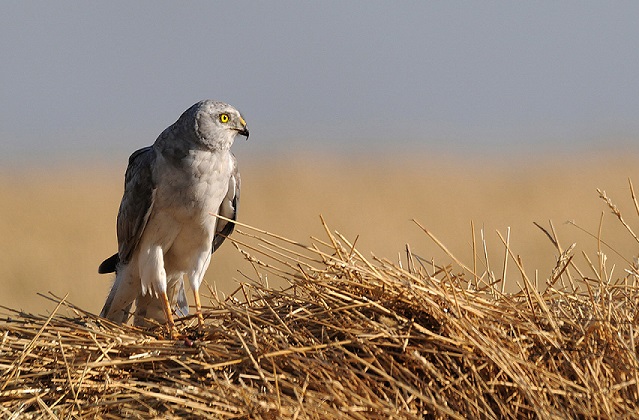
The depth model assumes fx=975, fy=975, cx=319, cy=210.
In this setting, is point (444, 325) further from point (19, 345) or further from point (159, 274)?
point (159, 274)

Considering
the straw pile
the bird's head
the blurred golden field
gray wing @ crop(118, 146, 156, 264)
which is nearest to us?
the straw pile

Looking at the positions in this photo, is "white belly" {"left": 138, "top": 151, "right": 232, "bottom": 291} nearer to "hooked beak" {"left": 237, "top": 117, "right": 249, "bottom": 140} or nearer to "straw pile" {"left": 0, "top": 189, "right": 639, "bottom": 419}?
"hooked beak" {"left": 237, "top": 117, "right": 249, "bottom": 140}

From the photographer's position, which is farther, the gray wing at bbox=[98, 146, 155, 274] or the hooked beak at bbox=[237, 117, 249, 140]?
the gray wing at bbox=[98, 146, 155, 274]

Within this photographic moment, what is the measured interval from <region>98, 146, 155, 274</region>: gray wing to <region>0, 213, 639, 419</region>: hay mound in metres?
1.69

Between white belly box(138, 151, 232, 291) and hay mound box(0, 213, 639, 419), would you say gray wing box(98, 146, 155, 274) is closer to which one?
white belly box(138, 151, 232, 291)

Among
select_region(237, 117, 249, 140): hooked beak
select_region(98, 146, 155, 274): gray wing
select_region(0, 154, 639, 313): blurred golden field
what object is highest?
select_region(237, 117, 249, 140): hooked beak

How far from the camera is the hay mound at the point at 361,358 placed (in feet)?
11.8

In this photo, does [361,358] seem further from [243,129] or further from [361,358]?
[243,129]

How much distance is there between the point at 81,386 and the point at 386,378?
1275mm

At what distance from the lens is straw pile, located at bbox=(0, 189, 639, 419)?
3.60m

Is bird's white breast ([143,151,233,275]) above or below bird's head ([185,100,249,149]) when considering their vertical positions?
below

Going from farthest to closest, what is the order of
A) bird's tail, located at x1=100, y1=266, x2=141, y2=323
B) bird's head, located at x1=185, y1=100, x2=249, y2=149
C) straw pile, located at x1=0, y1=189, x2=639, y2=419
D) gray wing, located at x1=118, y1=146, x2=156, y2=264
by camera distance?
1. bird's tail, located at x1=100, y1=266, x2=141, y2=323
2. gray wing, located at x1=118, y1=146, x2=156, y2=264
3. bird's head, located at x1=185, y1=100, x2=249, y2=149
4. straw pile, located at x1=0, y1=189, x2=639, y2=419

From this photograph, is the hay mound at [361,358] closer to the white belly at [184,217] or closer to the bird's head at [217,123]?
the white belly at [184,217]

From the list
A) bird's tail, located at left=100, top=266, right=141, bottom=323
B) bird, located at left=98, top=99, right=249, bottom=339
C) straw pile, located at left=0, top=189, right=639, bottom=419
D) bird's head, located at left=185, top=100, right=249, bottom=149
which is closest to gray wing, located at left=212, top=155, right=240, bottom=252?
bird, located at left=98, top=99, right=249, bottom=339
